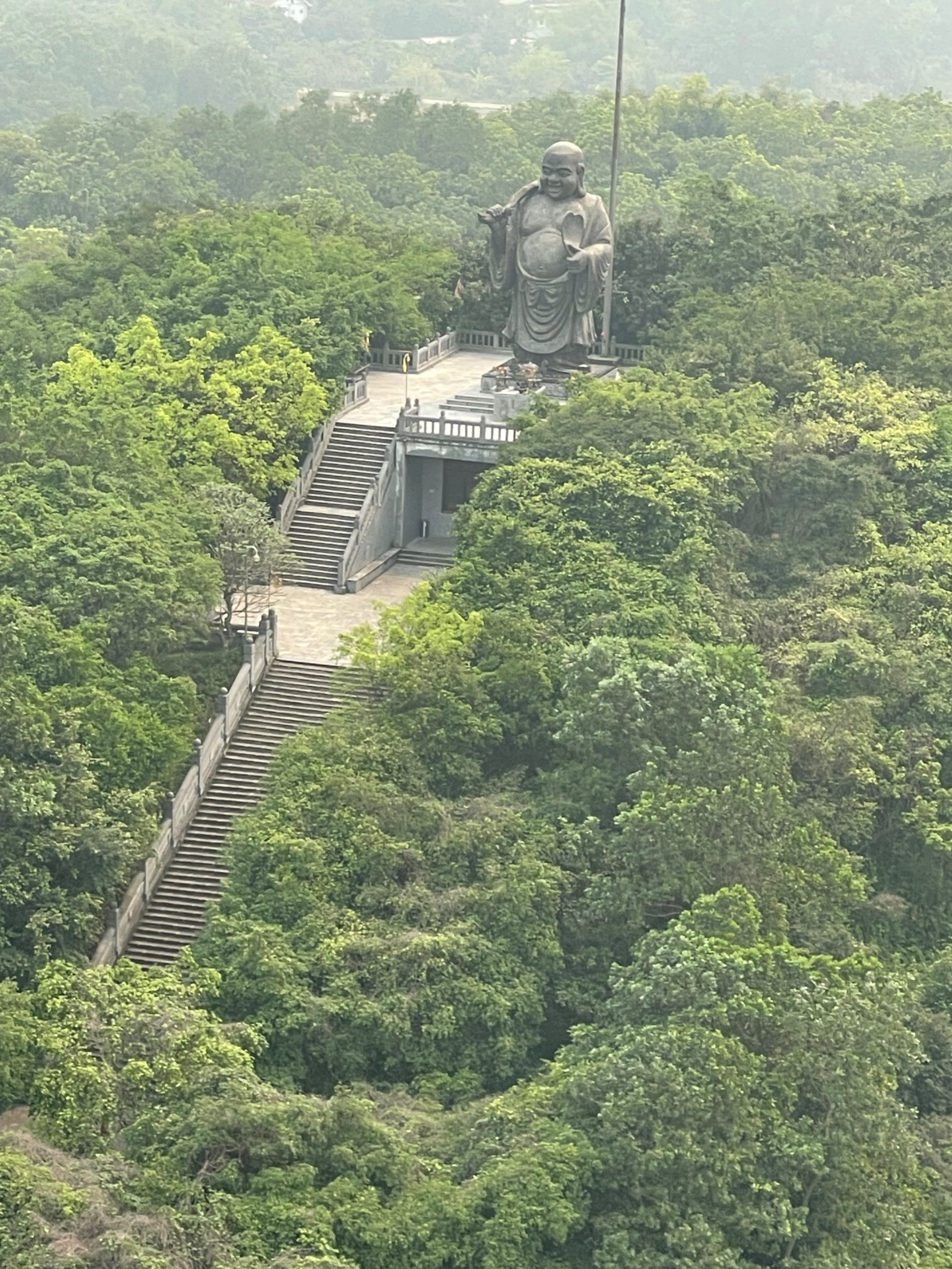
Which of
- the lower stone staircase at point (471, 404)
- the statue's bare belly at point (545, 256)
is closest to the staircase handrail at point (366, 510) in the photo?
the lower stone staircase at point (471, 404)

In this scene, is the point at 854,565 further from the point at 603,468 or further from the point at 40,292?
the point at 40,292

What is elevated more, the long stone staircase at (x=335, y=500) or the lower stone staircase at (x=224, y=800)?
the long stone staircase at (x=335, y=500)

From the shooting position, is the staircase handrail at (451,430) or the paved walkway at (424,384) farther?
the paved walkway at (424,384)

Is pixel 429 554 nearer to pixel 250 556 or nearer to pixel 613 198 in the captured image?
pixel 250 556

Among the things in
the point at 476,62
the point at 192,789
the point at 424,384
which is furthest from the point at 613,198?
the point at 476,62

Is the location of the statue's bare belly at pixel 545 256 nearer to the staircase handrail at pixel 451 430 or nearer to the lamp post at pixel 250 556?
the staircase handrail at pixel 451 430

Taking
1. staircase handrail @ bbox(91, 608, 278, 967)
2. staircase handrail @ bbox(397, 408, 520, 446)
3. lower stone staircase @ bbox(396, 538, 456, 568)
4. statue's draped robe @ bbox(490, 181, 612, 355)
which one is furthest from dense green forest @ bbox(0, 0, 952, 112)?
staircase handrail @ bbox(91, 608, 278, 967)

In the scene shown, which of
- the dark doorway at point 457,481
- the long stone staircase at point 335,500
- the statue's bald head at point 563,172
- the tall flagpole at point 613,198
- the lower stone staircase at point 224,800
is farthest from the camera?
the tall flagpole at point 613,198
